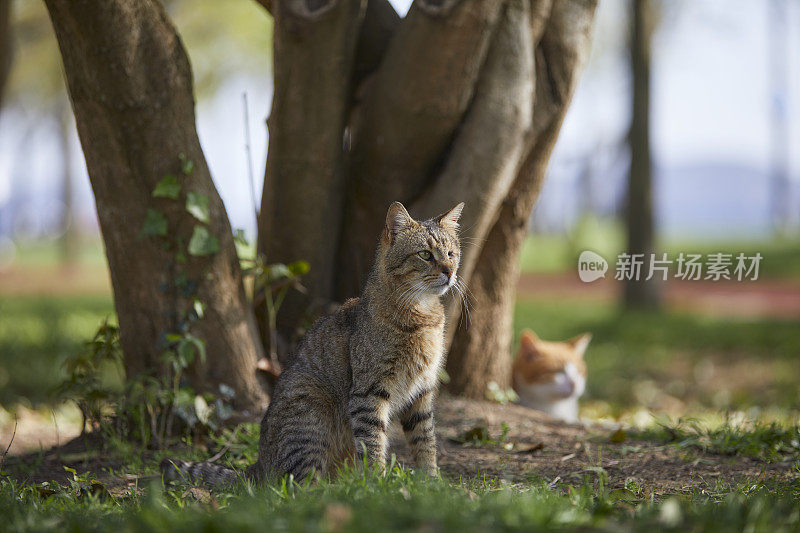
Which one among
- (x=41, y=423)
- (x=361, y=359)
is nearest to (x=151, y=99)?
(x=361, y=359)

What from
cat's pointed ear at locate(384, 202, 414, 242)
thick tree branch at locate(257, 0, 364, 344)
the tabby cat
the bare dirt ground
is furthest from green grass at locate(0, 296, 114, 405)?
cat's pointed ear at locate(384, 202, 414, 242)

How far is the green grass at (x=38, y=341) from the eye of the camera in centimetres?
738

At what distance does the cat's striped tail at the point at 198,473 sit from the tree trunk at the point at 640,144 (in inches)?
349

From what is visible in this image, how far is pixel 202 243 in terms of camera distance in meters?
4.45

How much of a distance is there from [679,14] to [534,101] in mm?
14329

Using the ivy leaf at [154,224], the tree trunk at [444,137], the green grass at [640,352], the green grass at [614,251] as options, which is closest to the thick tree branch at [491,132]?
the tree trunk at [444,137]

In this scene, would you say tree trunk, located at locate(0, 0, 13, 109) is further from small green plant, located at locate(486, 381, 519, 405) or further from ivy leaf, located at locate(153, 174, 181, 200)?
small green plant, located at locate(486, 381, 519, 405)

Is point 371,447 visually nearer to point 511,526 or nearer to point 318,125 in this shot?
point 511,526

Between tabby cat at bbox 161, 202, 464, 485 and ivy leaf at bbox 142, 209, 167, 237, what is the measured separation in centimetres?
125

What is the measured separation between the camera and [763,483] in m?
3.61

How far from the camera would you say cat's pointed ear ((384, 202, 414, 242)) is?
3.72 metres

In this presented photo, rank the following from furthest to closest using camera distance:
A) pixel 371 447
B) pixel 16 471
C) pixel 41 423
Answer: pixel 41 423 → pixel 16 471 → pixel 371 447

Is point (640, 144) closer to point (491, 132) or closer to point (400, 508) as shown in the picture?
point (491, 132)

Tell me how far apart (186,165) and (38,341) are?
17.8ft
